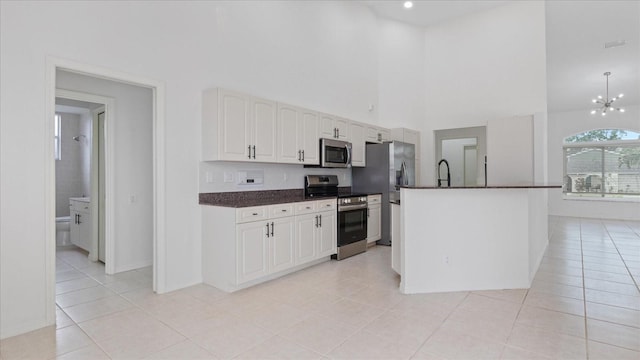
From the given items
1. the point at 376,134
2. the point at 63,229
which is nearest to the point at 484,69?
the point at 376,134

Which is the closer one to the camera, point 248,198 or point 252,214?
point 252,214

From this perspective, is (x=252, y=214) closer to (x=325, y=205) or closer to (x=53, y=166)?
(x=325, y=205)

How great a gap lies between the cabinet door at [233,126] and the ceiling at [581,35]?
385 centimetres

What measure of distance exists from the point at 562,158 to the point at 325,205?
8.87 m

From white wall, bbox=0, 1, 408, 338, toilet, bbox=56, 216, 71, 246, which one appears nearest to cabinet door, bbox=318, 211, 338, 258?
white wall, bbox=0, 1, 408, 338

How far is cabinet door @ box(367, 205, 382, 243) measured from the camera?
5.29m

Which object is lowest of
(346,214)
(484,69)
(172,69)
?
(346,214)

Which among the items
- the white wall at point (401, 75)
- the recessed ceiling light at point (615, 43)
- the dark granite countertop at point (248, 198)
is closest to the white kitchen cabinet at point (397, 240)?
the dark granite countertop at point (248, 198)

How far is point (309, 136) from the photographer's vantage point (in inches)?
182

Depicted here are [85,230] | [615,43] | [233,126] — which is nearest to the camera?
[233,126]

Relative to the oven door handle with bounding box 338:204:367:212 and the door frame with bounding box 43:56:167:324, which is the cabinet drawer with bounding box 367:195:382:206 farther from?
the door frame with bounding box 43:56:167:324

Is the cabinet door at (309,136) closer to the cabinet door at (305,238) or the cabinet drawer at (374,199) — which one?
the cabinet door at (305,238)

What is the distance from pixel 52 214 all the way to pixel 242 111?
6.44ft

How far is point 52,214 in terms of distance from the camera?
2666 millimetres
